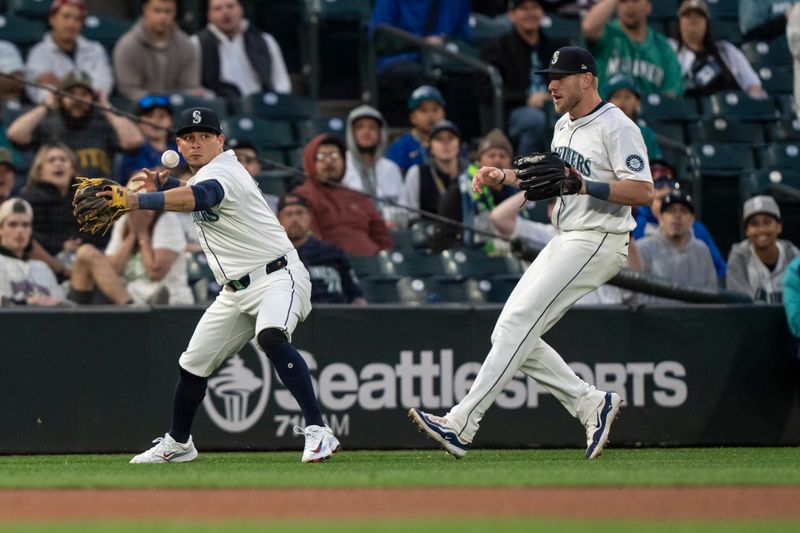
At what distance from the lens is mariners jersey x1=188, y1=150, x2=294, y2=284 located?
24.2 ft

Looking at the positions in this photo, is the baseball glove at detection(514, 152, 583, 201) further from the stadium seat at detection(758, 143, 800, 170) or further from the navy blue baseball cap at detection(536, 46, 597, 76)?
the stadium seat at detection(758, 143, 800, 170)

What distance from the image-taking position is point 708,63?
45.3ft

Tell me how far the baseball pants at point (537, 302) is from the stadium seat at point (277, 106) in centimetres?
531

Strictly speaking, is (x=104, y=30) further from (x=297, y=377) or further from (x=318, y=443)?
(x=318, y=443)

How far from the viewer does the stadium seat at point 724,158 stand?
1223 centimetres

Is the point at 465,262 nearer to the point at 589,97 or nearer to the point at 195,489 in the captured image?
the point at 589,97

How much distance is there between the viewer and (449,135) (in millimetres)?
11164

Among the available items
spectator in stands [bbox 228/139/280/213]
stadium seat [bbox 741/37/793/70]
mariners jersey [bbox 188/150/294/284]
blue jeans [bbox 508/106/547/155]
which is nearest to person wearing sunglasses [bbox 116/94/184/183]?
spectator in stands [bbox 228/139/280/213]

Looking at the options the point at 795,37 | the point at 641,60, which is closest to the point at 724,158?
the point at 641,60

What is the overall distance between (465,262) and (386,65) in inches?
115

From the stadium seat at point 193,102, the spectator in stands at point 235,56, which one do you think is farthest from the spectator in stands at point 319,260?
the spectator in stands at point 235,56

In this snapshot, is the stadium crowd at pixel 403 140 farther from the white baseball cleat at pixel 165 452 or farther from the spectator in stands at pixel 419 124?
the white baseball cleat at pixel 165 452

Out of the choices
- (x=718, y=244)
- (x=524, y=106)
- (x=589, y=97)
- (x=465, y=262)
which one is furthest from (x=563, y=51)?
(x=524, y=106)

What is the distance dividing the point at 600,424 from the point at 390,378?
1950 millimetres
